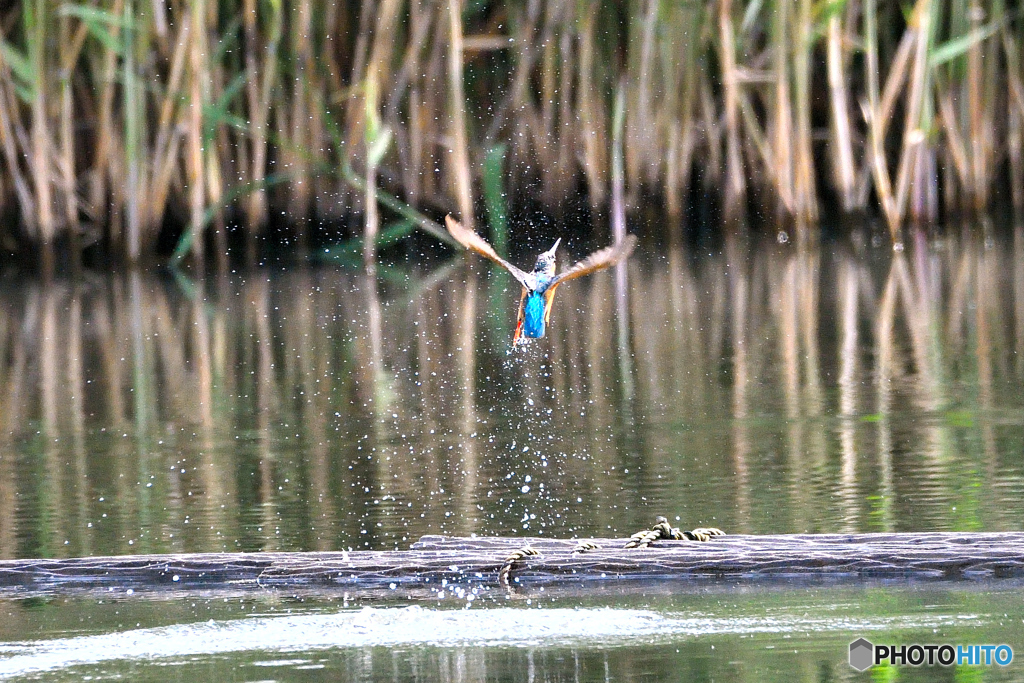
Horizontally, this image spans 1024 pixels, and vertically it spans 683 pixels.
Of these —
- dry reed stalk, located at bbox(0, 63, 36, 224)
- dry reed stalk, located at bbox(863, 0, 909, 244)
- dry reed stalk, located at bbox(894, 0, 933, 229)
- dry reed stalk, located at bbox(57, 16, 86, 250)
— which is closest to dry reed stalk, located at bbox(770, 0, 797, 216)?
dry reed stalk, located at bbox(863, 0, 909, 244)

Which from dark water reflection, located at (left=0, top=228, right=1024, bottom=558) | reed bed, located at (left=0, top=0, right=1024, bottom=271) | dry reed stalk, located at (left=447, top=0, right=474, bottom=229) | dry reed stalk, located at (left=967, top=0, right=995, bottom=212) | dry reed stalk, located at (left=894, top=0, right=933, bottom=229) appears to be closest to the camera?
dark water reflection, located at (left=0, top=228, right=1024, bottom=558)

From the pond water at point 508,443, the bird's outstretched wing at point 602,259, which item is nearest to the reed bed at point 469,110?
the pond water at point 508,443

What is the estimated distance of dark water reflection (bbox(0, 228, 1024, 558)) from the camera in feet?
19.0

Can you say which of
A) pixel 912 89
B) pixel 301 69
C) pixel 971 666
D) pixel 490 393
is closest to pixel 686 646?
pixel 971 666

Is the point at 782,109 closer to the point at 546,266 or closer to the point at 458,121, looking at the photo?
the point at 458,121

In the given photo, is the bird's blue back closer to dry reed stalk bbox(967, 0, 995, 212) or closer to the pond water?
the pond water

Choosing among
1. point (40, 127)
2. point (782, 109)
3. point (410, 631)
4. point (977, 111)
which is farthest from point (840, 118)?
point (410, 631)

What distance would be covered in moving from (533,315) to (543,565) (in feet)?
2.80

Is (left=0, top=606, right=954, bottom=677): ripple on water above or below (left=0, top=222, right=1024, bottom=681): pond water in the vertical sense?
below

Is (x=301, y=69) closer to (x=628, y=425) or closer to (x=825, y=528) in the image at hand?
(x=628, y=425)

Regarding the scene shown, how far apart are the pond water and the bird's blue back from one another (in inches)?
23.0

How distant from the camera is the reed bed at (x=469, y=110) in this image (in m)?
12.4

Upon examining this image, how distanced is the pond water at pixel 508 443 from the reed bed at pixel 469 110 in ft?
2.03

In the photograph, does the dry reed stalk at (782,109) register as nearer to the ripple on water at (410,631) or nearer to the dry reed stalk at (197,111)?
the dry reed stalk at (197,111)
